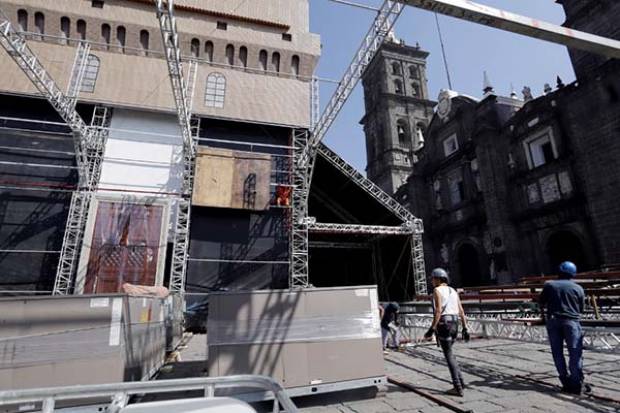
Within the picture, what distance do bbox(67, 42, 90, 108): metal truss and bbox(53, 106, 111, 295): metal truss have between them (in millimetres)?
1109

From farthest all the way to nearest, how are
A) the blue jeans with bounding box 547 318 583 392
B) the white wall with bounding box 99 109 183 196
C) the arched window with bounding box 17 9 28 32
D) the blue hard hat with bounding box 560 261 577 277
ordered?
the arched window with bounding box 17 9 28 32, the white wall with bounding box 99 109 183 196, the blue hard hat with bounding box 560 261 577 277, the blue jeans with bounding box 547 318 583 392

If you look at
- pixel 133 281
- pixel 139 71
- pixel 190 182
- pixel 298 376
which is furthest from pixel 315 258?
pixel 298 376

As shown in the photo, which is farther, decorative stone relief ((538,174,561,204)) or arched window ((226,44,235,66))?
decorative stone relief ((538,174,561,204))

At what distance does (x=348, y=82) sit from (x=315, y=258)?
13.8 m

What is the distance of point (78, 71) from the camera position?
14.9 m

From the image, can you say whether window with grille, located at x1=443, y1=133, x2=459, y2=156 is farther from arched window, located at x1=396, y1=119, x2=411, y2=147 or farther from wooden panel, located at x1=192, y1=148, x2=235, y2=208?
wooden panel, located at x1=192, y1=148, x2=235, y2=208

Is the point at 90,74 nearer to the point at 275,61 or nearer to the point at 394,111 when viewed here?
the point at 275,61

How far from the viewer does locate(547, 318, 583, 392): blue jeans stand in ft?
13.1

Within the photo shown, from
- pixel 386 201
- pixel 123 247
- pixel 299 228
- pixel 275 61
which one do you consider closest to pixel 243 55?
pixel 275 61

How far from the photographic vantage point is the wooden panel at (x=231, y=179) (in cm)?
1480

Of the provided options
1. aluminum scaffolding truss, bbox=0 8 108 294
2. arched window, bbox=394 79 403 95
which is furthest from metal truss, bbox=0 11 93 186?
arched window, bbox=394 79 403 95

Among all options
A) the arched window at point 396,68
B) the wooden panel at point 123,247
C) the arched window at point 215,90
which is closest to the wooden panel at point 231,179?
the wooden panel at point 123,247

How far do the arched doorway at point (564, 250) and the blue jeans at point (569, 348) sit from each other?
16114 mm

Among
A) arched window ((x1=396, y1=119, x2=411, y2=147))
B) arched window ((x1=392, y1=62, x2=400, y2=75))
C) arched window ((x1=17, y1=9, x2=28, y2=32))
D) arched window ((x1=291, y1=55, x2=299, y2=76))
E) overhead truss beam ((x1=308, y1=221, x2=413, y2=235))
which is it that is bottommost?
overhead truss beam ((x1=308, y1=221, x2=413, y2=235))
